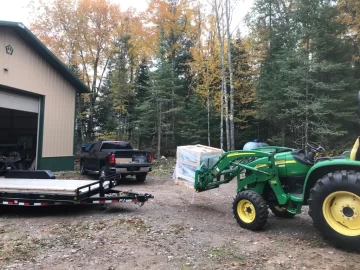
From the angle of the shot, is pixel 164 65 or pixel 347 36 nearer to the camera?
pixel 347 36

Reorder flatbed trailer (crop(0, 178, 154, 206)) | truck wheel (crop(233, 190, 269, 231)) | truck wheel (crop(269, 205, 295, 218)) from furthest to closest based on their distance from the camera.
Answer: truck wheel (crop(269, 205, 295, 218))
flatbed trailer (crop(0, 178, 154, 206))
truck wheel (crop(233, 190, 269, 231))

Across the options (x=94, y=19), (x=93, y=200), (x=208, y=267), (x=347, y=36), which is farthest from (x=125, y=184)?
(x=94, y=19)

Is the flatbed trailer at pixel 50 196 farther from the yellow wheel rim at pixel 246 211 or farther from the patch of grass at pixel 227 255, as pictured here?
the patch of grass at pixel 227 255

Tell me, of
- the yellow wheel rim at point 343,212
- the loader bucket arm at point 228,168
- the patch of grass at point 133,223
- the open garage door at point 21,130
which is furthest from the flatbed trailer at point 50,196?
the open garage door at point 21,130

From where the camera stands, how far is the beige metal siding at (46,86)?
38.1 ft

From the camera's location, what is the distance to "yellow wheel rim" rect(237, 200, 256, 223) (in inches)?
213

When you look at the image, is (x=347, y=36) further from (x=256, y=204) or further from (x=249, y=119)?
(x=256, y=204)

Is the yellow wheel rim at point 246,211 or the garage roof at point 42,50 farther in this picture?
the garage roof at point 42,50

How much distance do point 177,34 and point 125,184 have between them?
16.5 meters

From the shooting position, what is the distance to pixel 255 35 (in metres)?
22.9

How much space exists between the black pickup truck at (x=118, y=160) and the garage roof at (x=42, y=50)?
14.7 feet

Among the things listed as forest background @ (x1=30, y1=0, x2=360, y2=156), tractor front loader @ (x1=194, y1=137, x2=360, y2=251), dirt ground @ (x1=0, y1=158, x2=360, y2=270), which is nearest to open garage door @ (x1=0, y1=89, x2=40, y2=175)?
forest background @ (x1=30, y1=0, x2=360, y2=156)

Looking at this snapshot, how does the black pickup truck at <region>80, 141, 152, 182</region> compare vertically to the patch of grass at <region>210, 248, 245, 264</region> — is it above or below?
above

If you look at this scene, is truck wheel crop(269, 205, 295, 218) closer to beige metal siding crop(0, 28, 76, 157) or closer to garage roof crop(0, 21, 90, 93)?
beige metal siding crop(0, 28, 76, 157)
